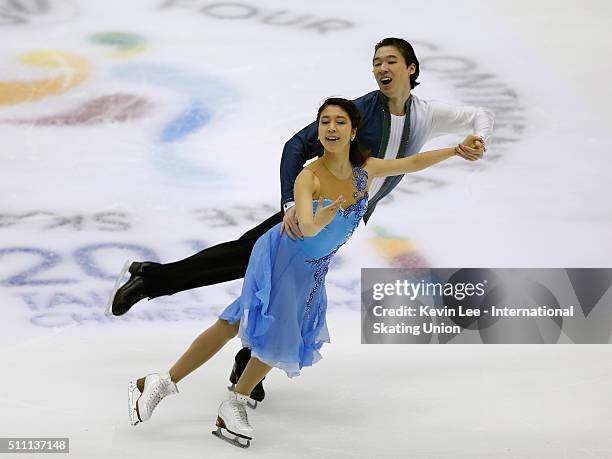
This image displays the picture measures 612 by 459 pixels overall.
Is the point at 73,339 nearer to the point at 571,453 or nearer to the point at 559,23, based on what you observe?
the point at 571,453

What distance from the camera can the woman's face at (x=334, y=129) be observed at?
3426 mm

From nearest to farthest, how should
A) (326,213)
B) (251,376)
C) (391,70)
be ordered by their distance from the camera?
(326,213) → (251,376) → (391,70)

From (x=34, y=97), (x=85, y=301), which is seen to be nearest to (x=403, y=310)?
(x=85, y=301)

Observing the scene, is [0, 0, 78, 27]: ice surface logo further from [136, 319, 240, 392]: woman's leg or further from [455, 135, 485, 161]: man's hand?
[455, 135, 485, 161]: man's hand

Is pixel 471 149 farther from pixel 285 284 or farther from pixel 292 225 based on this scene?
pixel 285 284

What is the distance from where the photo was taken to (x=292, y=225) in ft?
11.5

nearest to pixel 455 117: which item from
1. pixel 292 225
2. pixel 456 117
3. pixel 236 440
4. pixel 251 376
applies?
pixel 456 117

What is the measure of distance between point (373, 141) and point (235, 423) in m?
1.27

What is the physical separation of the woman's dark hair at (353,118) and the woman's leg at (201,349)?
75 centimetres

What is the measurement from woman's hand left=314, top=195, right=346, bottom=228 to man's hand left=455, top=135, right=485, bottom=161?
2.14 ft

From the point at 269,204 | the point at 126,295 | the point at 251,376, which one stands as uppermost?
the point at 269,204

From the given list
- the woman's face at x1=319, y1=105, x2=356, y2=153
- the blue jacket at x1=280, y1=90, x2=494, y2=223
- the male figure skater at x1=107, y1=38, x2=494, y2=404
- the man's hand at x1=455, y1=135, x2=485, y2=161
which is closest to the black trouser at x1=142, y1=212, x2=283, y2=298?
the male figure skater at x1=107, y1=38, x2=494, y2=404

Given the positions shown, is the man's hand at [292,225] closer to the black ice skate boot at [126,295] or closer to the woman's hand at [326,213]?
the woman's hand at [326,213]

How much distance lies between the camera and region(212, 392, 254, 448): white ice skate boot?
3.38 meters
